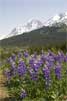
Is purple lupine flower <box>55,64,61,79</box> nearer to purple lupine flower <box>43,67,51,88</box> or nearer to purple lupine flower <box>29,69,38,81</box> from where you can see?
purple lupine flower <box>43,67,51,88</box>

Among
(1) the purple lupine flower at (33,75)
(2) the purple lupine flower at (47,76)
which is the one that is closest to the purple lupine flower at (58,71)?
(2) the purple lupine flower at (47,76)

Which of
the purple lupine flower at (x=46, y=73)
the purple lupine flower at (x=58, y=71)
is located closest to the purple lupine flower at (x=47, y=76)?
the purple lupine flower at (x=46, y=73)

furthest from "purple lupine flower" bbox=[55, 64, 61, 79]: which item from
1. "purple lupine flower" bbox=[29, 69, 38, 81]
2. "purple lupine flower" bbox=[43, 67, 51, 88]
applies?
"purple lupine flower" bbox=[29, 69, 38, 81]

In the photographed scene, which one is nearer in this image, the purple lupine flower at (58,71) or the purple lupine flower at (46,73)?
the purple lupine flower at (46,73)

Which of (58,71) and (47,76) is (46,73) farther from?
(58,71)

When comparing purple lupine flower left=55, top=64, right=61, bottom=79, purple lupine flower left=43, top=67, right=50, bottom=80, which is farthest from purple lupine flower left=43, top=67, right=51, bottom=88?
purple lupine flower left=55, top=64, right=61, bottom=79

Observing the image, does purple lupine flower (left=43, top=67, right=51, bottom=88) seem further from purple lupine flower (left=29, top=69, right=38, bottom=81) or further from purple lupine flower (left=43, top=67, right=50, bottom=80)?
purple lupine flower (left=29, top=69, right=38, bottom=81)

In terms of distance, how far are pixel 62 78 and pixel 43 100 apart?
2.64 feet

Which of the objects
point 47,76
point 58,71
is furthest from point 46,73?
point 58,71

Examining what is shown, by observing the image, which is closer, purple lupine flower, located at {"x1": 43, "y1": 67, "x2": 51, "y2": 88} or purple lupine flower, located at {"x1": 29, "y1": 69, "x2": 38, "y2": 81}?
purple lupine flower, located at {"x1": 43, "y1": 67, "x2": 51, "y2": 88}

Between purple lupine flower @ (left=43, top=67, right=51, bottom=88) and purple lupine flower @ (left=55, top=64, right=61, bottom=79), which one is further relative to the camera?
purple lupine flower @ (left=55, top=64, right=61, bottom=79)

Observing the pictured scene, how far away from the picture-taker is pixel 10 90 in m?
8.25

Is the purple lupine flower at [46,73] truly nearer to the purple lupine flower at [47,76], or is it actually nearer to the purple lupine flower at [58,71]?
the purple lupine flower at [47,76]

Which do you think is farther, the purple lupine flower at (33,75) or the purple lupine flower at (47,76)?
the purple lupine flower at (33,75)
